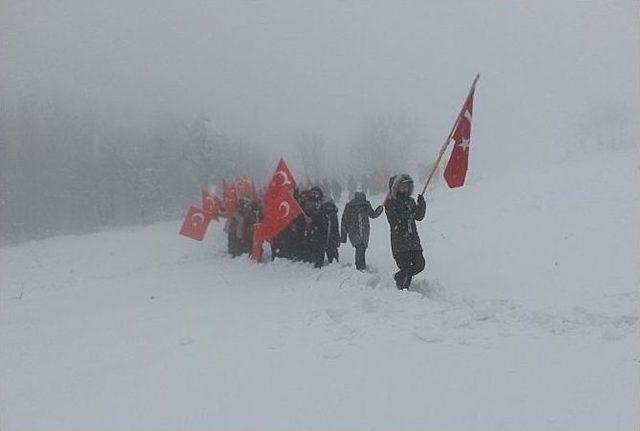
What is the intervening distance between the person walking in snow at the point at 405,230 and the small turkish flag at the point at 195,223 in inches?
437

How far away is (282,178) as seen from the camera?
12.1 metres

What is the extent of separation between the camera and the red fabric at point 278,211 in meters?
11.5

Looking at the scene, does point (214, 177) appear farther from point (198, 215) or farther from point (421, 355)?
point (421, 355)

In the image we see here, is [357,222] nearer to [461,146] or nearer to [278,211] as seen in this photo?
[278,211]

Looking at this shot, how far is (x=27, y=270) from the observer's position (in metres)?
25.9

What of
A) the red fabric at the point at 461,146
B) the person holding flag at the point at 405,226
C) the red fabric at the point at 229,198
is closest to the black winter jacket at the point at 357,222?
the red fabric at the point at 461,146

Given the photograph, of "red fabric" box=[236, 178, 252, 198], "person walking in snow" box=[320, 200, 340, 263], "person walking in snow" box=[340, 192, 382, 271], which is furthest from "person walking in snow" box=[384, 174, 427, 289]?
"red fabric" box=[236, 178, 252, 198]

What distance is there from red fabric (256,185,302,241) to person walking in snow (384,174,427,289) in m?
3.62

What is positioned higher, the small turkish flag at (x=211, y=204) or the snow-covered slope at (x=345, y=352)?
the small turkish flag at (x=211, y=204)

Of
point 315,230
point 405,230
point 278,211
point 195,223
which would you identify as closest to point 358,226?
point 315,230

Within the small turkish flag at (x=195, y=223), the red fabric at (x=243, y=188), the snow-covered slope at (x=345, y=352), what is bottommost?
the snow-covered slope at (x=345, y=352)

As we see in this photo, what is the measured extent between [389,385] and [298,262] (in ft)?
27.1

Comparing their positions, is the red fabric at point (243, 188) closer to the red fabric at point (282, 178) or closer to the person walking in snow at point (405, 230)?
the red fabric at point (282, 178)

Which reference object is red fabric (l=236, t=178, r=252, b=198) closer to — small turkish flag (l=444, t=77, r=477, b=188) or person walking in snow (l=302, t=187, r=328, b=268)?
person walking in snow (l=302, t=187, r=328, b=268)
